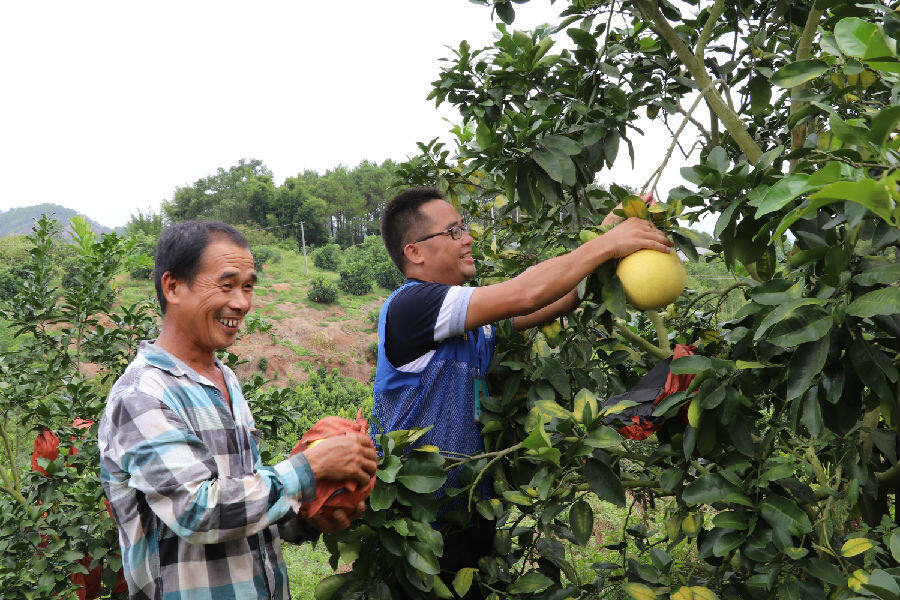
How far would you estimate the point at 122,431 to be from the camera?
115 centimetres

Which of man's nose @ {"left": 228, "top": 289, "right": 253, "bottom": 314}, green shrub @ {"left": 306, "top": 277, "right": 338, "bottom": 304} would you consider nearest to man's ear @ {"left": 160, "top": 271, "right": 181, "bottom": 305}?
man's nose @ {"left": 228, "top": 289, "right": 253, "bottom": 314}

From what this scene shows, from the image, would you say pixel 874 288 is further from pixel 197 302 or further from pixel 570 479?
pixel 197 302

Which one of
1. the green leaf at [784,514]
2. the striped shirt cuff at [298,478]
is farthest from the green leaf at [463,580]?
the green leaf at [784,514]

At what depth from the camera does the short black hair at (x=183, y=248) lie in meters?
1.34

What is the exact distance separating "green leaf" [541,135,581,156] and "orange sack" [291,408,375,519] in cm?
83

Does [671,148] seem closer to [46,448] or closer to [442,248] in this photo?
[442,248]

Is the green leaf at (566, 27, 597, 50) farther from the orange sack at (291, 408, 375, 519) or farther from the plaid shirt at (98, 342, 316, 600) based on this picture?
the plaid shirt at (98, 342, 316, 600)

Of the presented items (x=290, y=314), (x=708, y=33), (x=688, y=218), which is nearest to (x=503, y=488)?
(x=688, y=218)

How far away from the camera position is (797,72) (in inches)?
46.3

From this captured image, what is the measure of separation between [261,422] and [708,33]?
2.47 metres

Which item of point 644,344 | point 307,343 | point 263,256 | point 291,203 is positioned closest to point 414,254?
point 644,344

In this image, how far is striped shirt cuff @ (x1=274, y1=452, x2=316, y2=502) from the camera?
115 cm

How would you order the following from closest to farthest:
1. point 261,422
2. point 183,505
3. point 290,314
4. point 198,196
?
point 183,505 → point 261,422 → point 290,314 → point 198,196

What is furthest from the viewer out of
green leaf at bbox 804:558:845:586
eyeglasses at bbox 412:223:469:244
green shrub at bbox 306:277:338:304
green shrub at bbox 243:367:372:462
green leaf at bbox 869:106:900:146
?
green shrub at bbox 306:277:338:304
